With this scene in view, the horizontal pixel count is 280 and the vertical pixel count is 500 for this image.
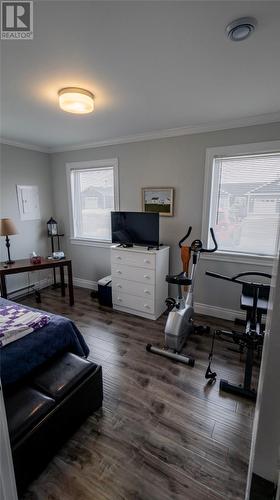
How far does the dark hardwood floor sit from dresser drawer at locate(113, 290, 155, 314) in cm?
72

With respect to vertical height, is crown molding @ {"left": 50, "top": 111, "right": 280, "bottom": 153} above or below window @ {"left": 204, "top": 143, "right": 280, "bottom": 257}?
above

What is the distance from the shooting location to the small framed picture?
321 cm

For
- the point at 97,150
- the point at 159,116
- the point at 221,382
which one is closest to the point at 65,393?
the point at 221,382

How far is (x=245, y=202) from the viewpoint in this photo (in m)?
2.80

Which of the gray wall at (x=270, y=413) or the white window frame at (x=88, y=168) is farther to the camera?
the white window frame at (x=88, y=168)

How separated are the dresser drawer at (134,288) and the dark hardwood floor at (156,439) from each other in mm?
802

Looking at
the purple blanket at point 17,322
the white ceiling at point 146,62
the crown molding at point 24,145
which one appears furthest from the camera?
the crown molding at point 24,145

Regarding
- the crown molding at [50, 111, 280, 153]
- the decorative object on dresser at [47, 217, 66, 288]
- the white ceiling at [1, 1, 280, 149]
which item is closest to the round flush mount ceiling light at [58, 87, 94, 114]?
the white ceiling at [1, 1, 280, 149]

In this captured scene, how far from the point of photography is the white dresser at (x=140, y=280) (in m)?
3.02

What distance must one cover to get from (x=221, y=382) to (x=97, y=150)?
3521mm

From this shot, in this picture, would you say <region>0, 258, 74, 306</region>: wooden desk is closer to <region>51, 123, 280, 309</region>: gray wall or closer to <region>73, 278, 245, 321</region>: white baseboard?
<region>51, 123, 280, 309</region>: gray wall

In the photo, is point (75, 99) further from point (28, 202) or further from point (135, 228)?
point (28, 202)

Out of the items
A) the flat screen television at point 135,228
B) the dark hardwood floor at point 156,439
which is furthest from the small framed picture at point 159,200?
the dark hardwood floor at point 156,439

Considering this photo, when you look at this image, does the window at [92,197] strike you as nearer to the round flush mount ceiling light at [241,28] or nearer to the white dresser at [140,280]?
the white dresser at [140,280]
